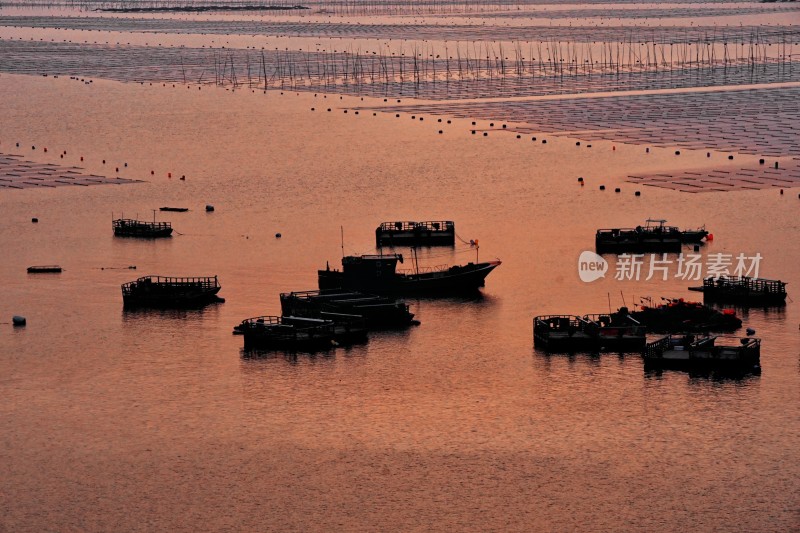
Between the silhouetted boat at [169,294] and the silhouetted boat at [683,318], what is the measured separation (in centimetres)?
A: 2348

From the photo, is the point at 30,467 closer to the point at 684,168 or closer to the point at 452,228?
the point at 452,228

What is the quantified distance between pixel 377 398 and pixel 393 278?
57.6 ft

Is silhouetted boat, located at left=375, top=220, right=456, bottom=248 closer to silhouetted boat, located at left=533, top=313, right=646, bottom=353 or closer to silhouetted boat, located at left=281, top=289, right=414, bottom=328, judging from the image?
silhouetted boat, located at left=281, top=289, right=414, bottom=328

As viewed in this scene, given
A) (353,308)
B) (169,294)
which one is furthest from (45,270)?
(353,308)

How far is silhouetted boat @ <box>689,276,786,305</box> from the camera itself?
264 feet

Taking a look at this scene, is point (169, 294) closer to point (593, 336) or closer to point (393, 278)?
point (393, 278)

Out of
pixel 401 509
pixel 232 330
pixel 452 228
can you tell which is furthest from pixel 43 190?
pixel 401 509

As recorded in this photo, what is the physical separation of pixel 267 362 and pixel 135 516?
18.3m

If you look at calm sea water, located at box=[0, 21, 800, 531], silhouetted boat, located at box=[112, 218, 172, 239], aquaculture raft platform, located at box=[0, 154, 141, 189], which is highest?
aquaculture raft platform, located at box=[0, 154, 141, 189]

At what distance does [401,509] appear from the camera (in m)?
55.9

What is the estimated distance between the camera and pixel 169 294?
84.6m

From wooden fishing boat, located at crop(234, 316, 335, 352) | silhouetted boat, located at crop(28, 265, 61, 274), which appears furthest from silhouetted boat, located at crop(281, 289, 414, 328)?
silhouetted boat, located at crop(28, 265, 61, 274)

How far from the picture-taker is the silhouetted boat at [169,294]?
84.4m

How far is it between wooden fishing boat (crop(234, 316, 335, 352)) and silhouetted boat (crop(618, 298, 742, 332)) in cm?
1475
